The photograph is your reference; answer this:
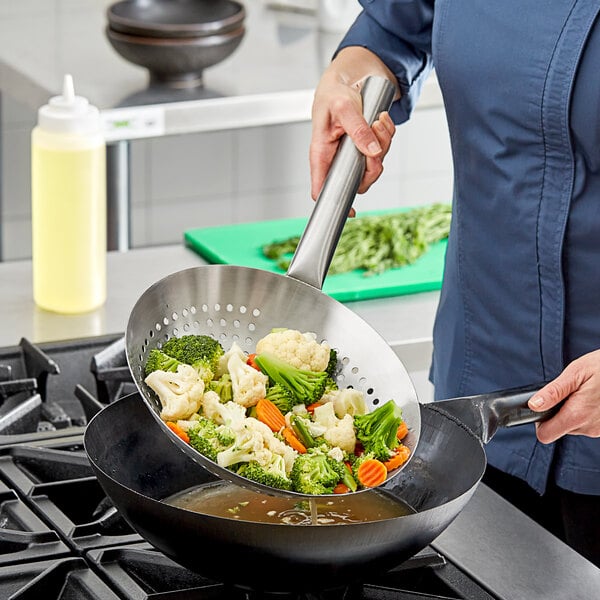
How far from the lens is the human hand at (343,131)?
4.37 ft

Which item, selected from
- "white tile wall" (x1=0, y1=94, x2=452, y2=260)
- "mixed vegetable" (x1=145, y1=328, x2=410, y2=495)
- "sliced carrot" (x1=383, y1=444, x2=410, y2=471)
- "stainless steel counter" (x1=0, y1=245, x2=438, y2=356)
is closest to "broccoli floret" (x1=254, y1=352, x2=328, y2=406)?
"mixed vegetable" (x1=145, y1=328, x2=410, y2=495)

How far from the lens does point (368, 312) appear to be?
1858 mm

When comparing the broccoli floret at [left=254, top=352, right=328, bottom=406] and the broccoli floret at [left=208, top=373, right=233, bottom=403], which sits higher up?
the broccoli floret at [left=254, top=352, right=328, bottom=406]

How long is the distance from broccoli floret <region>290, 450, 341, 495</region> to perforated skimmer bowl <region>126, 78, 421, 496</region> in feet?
0.46

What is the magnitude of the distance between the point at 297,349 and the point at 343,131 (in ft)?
1.17

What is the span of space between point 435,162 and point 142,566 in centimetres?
322

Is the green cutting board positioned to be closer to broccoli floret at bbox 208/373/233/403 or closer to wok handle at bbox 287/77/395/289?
wok handle at bbox 287/77/395/289

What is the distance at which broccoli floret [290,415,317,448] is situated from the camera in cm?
111

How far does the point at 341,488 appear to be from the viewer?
1.06m

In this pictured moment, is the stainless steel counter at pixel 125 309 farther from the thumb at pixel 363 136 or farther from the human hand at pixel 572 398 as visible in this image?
the human hand at pixel 572 398

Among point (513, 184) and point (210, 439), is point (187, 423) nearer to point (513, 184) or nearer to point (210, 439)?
point (210, 439)

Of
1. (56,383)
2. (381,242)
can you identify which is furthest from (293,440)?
(381,242)

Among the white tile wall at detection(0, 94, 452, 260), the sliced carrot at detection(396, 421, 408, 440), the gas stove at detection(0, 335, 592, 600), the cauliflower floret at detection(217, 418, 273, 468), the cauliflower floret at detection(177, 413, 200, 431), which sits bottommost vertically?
the white tile wall at detection(0, 94, 452, 260)

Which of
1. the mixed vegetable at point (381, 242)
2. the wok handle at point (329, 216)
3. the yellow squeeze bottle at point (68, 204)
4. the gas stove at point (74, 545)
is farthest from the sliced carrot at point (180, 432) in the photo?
the mixed vegetable at point (381, 242)
